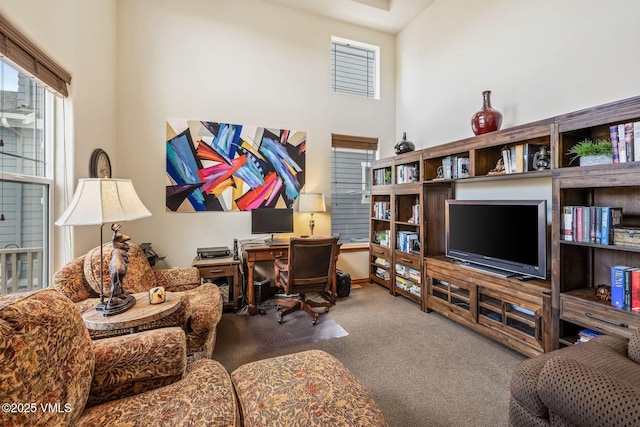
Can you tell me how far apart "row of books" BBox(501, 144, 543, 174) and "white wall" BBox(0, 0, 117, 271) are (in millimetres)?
3588

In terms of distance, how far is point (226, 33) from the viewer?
12.0 feet

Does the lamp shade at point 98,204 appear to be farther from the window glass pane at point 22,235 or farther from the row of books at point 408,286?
the row of books at point 408,286

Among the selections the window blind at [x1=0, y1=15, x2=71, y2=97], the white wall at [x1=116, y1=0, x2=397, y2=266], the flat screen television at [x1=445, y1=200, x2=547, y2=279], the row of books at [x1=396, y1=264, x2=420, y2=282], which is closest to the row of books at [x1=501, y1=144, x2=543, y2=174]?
the flat screen television at [x1=445, y1=200, x2=547, y2=279]

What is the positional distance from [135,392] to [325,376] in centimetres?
89

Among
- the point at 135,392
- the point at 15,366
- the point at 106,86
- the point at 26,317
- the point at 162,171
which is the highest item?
the point at 106,86

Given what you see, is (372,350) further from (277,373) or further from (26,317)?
(26,317)

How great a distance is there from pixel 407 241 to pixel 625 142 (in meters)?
2.17

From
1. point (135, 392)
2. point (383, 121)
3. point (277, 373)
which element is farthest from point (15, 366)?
point (383, 121)

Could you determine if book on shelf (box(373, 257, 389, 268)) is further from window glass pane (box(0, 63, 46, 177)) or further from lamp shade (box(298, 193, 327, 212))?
window glass pane (box(0, 63, 46, 177))

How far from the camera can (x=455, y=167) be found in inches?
117

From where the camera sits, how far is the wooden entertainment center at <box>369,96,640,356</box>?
6.05 ft

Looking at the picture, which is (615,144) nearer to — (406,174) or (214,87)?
(406,174)

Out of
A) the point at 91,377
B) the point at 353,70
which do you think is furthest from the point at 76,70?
the point at 353,70

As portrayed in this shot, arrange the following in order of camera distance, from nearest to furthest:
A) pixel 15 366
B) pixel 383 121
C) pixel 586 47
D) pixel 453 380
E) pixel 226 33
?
pixel 15 366
pixel 453 380
pixel 586 47
pixel 226 33
pixel 383 121
